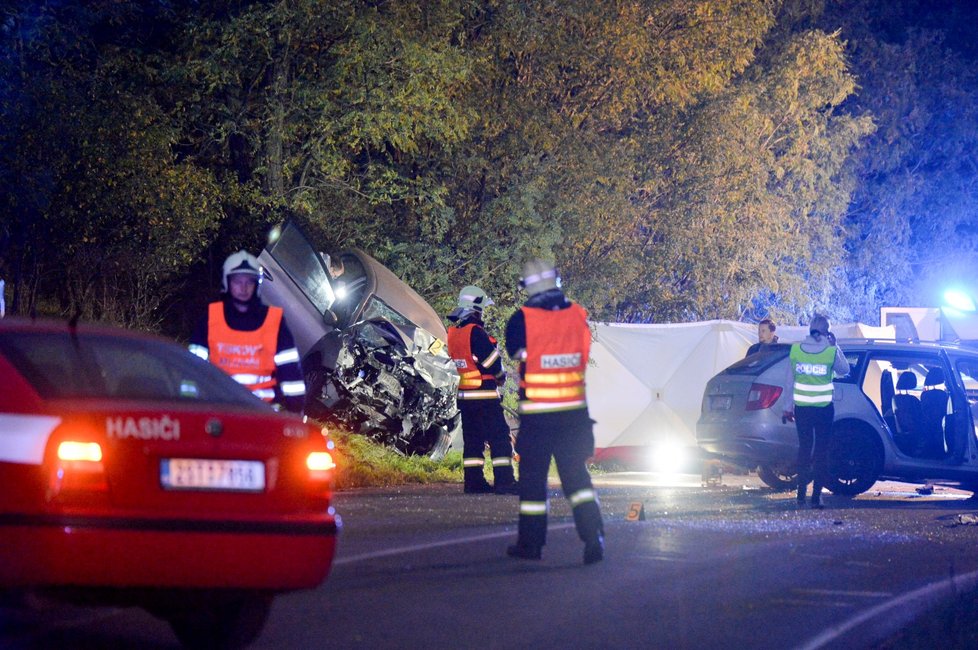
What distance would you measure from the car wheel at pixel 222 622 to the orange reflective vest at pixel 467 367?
22.5ft

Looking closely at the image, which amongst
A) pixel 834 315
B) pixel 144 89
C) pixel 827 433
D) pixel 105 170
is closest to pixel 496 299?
pixel 144 89

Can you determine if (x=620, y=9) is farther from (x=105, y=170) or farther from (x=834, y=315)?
(x=834, y=315)

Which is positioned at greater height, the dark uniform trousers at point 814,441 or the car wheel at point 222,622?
the dark uniform trousers at point 814,441

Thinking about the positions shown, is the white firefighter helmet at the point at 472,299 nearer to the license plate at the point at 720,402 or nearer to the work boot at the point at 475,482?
the work boot at the point at 475,482

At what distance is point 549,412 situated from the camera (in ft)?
27.7

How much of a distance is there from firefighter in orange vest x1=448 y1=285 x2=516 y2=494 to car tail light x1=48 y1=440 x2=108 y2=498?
7.69 metres

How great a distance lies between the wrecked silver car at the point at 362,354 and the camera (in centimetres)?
1516

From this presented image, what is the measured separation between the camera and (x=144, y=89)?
59.7 ft

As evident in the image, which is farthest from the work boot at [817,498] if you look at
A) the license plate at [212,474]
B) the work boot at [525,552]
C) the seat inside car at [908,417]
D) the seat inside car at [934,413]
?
the license plate at [212,474]

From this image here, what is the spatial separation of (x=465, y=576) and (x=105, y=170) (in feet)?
29.9

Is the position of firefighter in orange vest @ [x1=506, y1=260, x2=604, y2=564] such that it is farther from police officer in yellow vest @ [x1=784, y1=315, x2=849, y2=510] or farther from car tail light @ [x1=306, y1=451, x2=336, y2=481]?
police officer in yellow vest @ [x1=784, y1=315, x2=849, y2=510]

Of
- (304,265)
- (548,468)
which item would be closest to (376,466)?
(304,265)

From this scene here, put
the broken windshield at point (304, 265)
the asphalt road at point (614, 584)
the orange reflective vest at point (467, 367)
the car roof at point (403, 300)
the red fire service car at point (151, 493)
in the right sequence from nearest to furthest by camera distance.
A: the red fire service car at point (151, 493), the asphalt road at point (614, 584), the orange reflective vest at point (467, 367), the broken windshield at point (304, 265), the car roof at point (403, 300)

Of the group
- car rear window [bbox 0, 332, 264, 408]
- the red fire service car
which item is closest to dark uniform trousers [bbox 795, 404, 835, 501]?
car rear window [bbox 0, 332, 264, 408]
